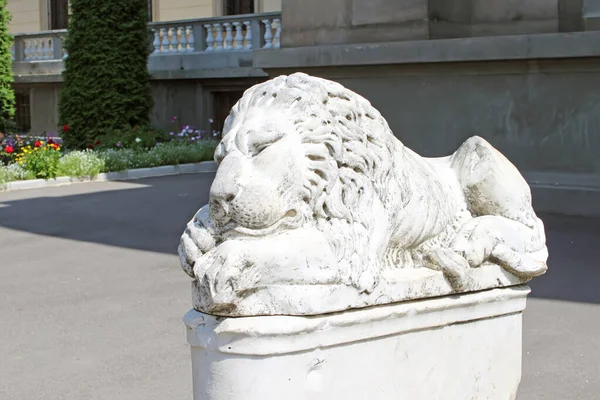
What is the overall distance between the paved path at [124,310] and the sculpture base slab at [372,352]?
1.20 m

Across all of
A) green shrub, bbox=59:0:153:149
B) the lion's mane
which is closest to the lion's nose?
the lion's mane

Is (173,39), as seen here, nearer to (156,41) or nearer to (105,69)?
(156,41)

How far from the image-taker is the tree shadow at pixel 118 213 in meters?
9.76

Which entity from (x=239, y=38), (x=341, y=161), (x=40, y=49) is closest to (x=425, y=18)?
(x=341, y=161)

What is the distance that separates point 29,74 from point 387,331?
72.1ft

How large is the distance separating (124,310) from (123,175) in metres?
9.07

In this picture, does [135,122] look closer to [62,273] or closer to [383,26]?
[383,26]

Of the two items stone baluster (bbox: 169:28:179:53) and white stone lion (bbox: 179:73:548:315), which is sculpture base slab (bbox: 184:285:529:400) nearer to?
white stone lion (bbox: 179:73:548:315)

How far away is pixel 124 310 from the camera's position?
6676 mm

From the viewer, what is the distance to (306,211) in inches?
117

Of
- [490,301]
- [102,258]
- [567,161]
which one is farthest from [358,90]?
[490,301]

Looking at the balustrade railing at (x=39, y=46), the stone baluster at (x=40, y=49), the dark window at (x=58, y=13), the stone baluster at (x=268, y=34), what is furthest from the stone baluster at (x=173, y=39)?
the dark window at (x=58, y=13)

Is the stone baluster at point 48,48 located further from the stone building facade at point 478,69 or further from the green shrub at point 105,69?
the stone building facade at point 478,69

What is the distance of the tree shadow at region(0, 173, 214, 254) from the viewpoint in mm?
9758
